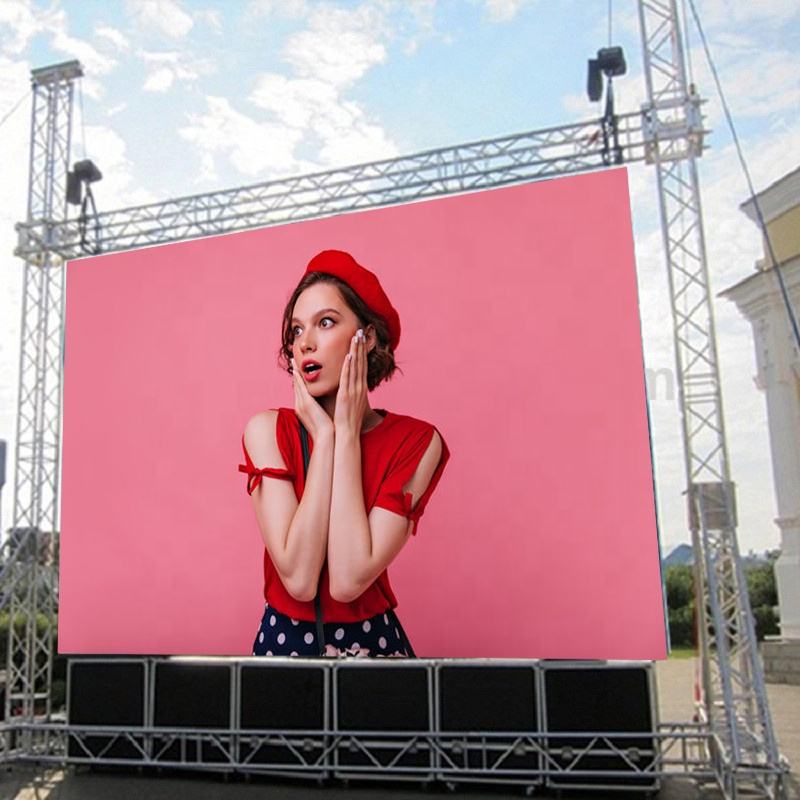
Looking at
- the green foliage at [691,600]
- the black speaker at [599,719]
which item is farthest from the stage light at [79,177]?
the green foliage at [691,600]

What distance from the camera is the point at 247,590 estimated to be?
25.6 ft

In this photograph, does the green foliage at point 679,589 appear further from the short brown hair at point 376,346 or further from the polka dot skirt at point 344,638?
the short brown hair at point 376,346

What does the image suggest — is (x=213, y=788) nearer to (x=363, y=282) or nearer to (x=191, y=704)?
(x=191, y=704)

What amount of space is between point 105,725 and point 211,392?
2922 millimetres

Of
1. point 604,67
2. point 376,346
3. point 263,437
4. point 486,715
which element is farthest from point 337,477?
point 604,67

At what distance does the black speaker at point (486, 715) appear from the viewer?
22.1 feet

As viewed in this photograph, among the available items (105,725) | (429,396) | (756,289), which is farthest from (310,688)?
(756,289)

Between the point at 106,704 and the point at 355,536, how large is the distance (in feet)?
8.48

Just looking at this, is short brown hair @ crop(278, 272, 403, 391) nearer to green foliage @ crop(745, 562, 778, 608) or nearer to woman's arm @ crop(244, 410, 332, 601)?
woman's arm @ crop(244, 410, 332, 601)

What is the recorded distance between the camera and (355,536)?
7.29m

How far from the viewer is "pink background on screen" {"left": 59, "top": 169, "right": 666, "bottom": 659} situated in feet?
23.4

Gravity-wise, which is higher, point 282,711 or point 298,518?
point 298,518

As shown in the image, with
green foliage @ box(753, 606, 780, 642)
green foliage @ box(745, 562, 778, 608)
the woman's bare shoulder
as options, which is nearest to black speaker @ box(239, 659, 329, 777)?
the woman's bare shoulder

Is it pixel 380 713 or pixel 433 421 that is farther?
pixel 433 421
